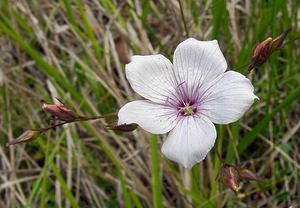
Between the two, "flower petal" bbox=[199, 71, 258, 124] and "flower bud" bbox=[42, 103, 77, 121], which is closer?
"flower petal" bbox=[199, 71, 258, 124]

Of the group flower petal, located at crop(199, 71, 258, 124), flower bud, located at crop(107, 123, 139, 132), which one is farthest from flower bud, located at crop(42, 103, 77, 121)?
flower petal, located at crop(199, 71, 258, 124)

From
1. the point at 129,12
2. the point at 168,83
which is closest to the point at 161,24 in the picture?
the point at 129,12

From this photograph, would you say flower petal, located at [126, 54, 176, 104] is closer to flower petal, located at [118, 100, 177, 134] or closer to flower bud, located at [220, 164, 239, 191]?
flower petal, located at [118, 100, 177, 134]

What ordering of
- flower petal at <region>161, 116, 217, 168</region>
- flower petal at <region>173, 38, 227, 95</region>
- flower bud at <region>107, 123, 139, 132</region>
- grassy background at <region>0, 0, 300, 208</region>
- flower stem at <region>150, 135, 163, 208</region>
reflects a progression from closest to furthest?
flower petal at <region>161, 116, 217, 168</region> < flower bud at <region>107, 123, 139, 132</region> < flower petal at <region>173, 38, 227, 95</region> < flower stem at <region>150, 135, 163, 208</region> < grassy background at <region>0, 0, 300, 208</region>

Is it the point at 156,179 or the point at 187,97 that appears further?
the point at 156,179

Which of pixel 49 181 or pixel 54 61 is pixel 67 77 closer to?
pixel 54 61

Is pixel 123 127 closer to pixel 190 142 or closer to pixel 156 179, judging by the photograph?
pixel 190 142

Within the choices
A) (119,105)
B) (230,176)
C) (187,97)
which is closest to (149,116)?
(187,97)
